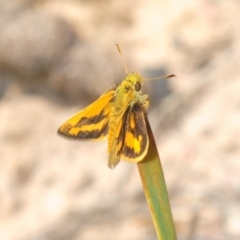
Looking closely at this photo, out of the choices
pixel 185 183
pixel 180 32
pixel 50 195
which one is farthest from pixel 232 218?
pixel 180 32

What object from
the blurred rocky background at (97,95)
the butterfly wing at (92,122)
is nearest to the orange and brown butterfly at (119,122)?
the butterfly wing at (92,122)

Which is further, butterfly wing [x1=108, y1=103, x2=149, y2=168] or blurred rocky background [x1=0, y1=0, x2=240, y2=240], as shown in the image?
blurred rocky background [x1=0, y1=0, x2=240, y2=240]

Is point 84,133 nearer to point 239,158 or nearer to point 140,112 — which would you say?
point 140,112

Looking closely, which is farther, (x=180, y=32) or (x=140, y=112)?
(x=180, y=32)

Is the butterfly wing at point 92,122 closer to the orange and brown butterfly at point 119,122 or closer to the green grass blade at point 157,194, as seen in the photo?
the orange and brown butterfly at point 119,122

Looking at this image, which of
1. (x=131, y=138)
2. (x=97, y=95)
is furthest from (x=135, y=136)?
(x=97, y=95)

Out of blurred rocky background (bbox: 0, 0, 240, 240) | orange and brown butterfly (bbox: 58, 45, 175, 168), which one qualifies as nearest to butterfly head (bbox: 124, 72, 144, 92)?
orange and brown butterfly (bbox: 58, 45, 175, 168)

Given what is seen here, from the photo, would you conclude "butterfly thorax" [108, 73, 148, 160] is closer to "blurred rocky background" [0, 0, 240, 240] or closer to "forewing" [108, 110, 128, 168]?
"forewing" [108, 110, 128, 168]
